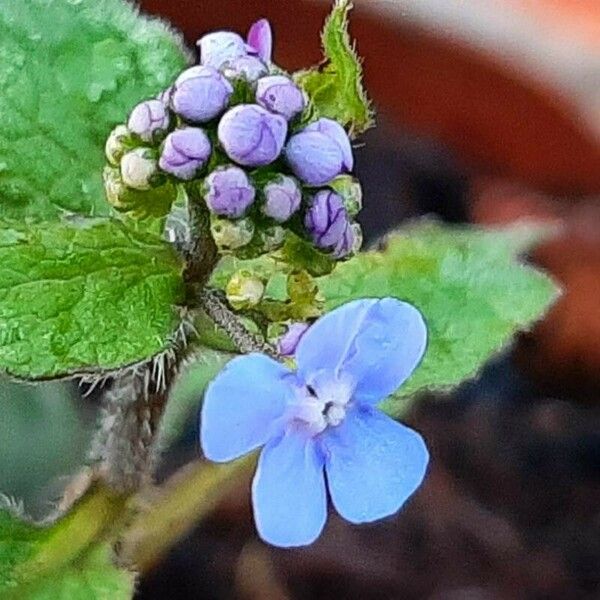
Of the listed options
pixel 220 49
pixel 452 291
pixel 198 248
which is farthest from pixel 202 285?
pixel 452 291

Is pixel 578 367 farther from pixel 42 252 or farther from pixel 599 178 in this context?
pixel 42 252

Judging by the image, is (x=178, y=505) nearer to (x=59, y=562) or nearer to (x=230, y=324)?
(x=59, y=562)

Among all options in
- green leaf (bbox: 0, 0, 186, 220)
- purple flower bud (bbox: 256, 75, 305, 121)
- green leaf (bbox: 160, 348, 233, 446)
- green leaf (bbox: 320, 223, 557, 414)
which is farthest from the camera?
green leaf (bbox: 160, 348, 233, 446)

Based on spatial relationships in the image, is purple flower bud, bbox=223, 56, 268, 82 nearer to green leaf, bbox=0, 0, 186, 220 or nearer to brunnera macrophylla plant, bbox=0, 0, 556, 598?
brunnera macrophylla plant, bbox=0, 0, 556, 598

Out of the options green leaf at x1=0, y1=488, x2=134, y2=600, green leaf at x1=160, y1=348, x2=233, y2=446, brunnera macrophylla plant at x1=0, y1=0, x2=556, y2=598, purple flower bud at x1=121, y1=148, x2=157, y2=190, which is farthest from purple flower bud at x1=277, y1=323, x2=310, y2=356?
green leaf at x1=160, y1=348, x2=233, y2=446

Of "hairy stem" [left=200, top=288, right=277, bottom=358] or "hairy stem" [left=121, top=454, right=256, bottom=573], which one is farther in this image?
"hairy stem" [left=121, top=454, right=256, bottom=573]

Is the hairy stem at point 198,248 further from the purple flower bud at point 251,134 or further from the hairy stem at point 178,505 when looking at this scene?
the hairy stem at point 178,505

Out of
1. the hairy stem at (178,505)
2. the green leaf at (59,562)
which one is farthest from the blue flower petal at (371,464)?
the hairy stem at (178,505)
